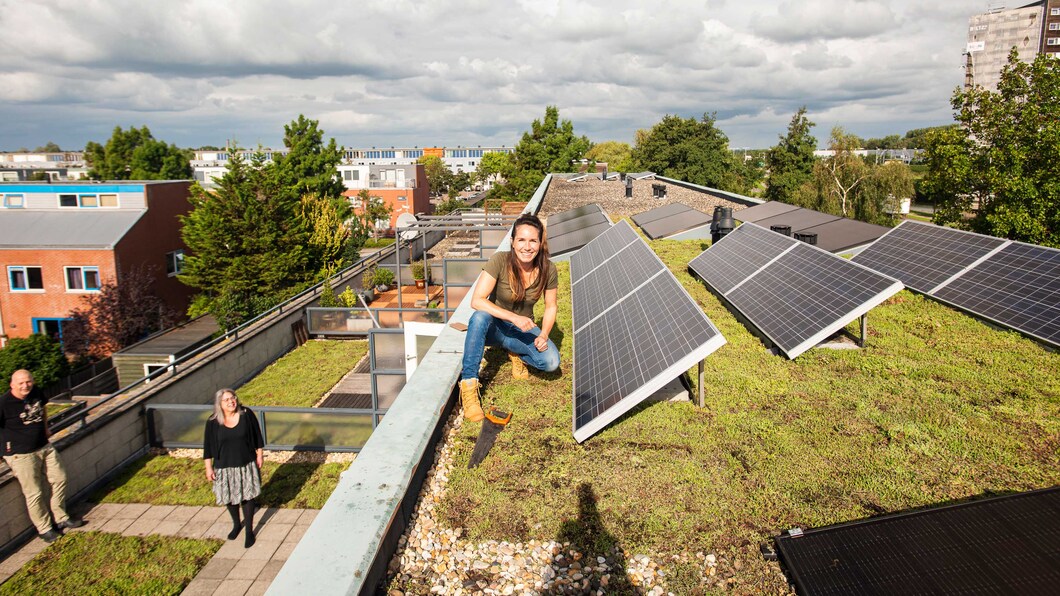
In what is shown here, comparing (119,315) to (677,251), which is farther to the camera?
(119,315)

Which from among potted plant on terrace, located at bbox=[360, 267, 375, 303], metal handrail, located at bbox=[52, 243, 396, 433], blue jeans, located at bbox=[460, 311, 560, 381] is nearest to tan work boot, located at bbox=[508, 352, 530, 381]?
blue jeans, located at bbox=[460, 311, 560, 381]

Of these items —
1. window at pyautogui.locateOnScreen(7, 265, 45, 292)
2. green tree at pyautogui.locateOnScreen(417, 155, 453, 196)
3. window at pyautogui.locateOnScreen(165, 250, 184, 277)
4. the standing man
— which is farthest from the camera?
green tree at pyautogui.locateOnScreen(417, 155, 453, 196)

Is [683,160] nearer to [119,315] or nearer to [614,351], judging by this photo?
[119,315]

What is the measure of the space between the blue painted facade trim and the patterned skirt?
37229 mm

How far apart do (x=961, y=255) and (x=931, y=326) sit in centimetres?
322

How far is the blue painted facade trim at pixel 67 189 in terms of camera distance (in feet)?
123

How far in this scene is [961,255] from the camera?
11.3 m

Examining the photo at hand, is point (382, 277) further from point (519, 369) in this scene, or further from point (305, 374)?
point (519, 369)

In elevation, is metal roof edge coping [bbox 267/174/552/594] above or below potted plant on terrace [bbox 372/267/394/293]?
above

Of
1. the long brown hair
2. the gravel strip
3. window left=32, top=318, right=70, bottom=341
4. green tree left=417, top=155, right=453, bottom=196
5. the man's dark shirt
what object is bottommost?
window left=32, top=318, right=70, bottom=341

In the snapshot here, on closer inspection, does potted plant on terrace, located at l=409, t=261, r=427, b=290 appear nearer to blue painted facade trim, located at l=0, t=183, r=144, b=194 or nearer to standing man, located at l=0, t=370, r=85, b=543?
blue painted facade trim, located at l=0, t=183, r=144, b=194

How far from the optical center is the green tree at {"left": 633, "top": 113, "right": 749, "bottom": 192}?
3263 inches

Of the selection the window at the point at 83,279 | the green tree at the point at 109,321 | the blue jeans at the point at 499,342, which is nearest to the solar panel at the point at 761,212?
the blue jeans at the point at 499,342

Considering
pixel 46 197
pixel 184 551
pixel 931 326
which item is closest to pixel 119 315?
pixel 46 197
